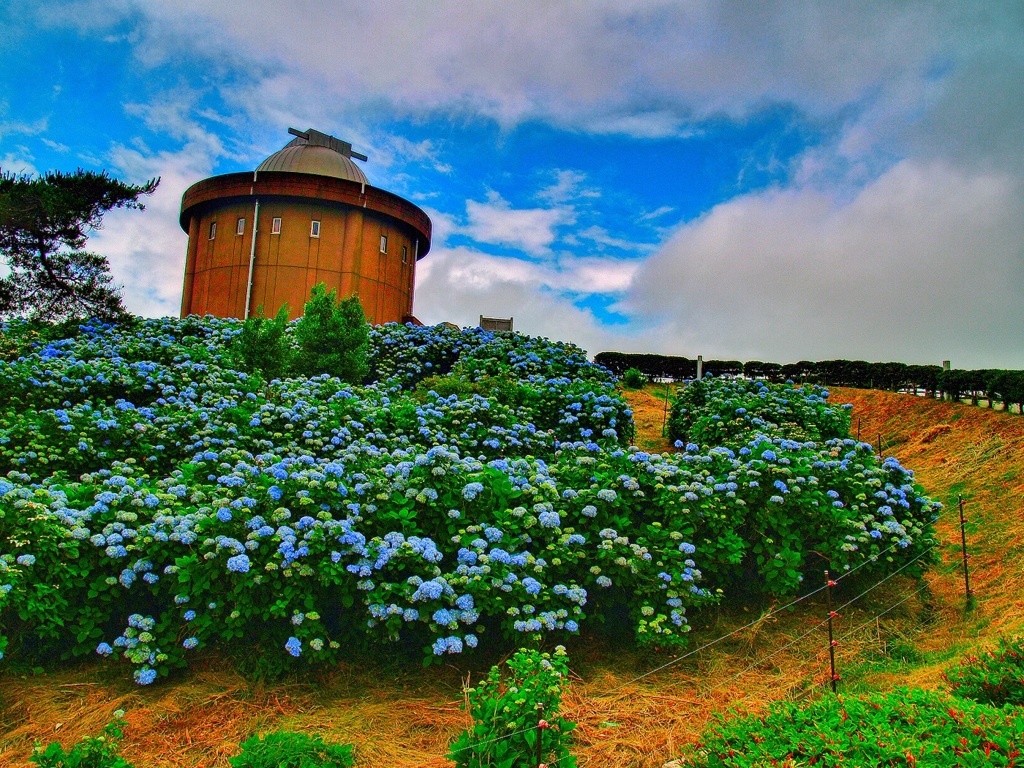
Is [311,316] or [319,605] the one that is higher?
[311,316]

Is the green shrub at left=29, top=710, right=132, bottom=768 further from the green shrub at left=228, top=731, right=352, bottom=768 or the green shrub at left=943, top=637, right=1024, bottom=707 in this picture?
the green shrub at left=943, top=637, right=1024, bottom=707

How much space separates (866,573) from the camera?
19.1ft

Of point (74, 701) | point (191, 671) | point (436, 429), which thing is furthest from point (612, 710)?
point (436, 429)

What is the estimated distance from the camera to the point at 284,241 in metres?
19.3

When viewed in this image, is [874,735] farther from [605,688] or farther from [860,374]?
[860,374]

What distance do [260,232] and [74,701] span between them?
16973 millimetres

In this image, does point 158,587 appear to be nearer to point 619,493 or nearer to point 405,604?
point 405,604

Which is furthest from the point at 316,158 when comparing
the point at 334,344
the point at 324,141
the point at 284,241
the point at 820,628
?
the point at 820,628

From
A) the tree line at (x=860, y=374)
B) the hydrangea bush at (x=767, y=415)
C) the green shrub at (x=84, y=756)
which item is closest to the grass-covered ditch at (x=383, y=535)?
the green shrub at (x=84, y=756)

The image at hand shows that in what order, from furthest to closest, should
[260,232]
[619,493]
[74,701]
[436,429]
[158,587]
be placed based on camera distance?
[260,232], [436,429], [619,493], [158,587], [74,701]

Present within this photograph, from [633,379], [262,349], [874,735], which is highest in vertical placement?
[633,379]

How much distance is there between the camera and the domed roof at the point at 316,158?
21500mm

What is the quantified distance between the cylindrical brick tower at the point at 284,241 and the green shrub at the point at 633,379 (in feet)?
24.4

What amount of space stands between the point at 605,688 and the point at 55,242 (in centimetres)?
1521
